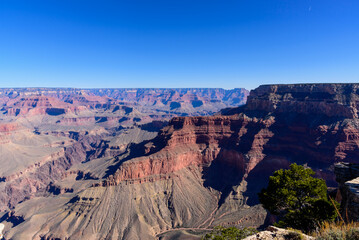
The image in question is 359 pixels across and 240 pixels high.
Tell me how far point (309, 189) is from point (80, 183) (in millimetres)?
138822

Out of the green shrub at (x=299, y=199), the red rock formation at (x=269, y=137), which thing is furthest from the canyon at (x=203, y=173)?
the green shrub at (x=299, y=199)

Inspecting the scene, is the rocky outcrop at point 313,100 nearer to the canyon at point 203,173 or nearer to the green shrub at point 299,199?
the canyon at point 203,173

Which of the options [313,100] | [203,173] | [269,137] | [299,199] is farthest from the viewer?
[313,100]

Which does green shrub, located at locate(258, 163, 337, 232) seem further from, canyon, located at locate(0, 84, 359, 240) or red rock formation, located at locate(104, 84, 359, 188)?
red rock formation, located at locate(104, 84, 359, 188)

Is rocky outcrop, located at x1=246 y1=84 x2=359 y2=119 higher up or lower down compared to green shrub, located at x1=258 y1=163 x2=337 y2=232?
higher up

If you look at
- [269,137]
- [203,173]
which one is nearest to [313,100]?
[269,137]

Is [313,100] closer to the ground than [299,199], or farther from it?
farther from it

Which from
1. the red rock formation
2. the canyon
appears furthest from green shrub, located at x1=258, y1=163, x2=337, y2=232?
the red rock formation

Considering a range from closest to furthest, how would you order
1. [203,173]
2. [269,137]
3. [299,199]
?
[299,199]
[269,137]
[203,173]

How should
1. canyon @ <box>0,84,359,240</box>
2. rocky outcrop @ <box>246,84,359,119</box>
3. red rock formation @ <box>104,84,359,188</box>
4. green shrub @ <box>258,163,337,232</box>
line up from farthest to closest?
rocky outcrop @ <box>246,84,359,119</box> → red rock formation @ <box>104,84,359,188</box> → canyon @ <box>0,84,359,240</box> → green shrub @ <box>258,163,337,232</box>

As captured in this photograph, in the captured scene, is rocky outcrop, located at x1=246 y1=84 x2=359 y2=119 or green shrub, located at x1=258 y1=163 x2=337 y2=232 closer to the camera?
green shrub, located at x1=258 y1=163 x2=337 y2=232

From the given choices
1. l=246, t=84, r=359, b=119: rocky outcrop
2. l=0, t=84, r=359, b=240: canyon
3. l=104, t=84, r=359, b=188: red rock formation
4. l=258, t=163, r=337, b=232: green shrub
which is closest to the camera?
l=258, t=163, r=337, b=232: green shrub

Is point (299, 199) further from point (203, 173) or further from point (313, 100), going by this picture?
point (313, 100)


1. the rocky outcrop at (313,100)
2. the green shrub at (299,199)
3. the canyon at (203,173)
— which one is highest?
the rocky outcrop at (313,100)
